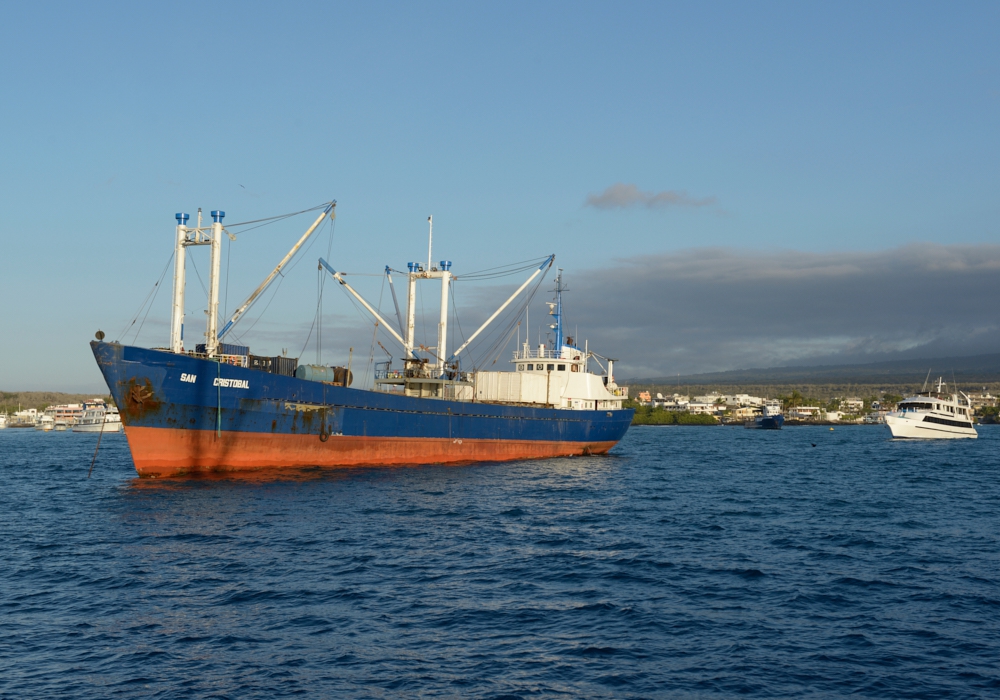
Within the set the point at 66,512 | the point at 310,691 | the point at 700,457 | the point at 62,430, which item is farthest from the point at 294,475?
the point at 62,430

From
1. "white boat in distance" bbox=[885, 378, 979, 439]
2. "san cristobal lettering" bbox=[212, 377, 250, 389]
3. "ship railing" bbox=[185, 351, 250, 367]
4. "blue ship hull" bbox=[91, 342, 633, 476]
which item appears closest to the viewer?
"blue ship hull" bbox=[91, 342, 633, 476]

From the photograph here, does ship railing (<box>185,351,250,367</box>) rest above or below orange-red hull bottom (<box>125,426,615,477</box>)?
above

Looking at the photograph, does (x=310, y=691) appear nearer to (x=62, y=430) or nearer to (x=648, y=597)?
(x=648, y=597)

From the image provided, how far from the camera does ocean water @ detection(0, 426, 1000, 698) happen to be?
535 inches

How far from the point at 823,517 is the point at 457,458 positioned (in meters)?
26.8

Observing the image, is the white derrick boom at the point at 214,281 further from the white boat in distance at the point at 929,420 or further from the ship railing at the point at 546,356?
the white boat in distance at the point at 929,420

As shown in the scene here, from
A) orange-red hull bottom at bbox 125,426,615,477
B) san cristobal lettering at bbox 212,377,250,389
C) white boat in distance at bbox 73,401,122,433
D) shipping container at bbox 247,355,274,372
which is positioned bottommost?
white boat in distance at bbox 73,401,122,433

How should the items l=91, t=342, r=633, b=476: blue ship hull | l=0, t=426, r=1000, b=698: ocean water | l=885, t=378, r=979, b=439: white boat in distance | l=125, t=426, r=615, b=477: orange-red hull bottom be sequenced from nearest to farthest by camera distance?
1. l=0, t=426, r=1000, b=698: ocean water
2. l=91, t=342, r=633, b=476: blue ship hull
3. l=125, t=426, r=615, b=477: orange-red hull bottom
4. l=885, t=378, r=979, b=439: white boat in distance

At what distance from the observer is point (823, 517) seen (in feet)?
107

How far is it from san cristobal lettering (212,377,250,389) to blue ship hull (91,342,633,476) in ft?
0.17

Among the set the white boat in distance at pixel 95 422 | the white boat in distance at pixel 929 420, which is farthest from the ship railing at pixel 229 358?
the white boat in distance at pixel 95 422

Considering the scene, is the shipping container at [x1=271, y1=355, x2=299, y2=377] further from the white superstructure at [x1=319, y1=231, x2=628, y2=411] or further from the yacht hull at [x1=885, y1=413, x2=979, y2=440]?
the yacht hull at [x1=885, y1=413, x2=979, y2=440]

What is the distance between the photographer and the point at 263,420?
136 feet

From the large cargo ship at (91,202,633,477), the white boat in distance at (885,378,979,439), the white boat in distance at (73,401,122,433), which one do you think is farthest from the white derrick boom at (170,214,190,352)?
the white boat in distance at (73,401,122,433)
